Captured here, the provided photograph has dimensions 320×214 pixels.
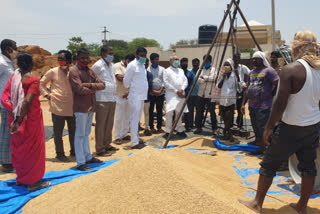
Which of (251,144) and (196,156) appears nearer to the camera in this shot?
(196,156)

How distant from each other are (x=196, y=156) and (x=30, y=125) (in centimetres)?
274

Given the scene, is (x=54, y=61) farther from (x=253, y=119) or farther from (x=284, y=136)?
(x=284, y=136)

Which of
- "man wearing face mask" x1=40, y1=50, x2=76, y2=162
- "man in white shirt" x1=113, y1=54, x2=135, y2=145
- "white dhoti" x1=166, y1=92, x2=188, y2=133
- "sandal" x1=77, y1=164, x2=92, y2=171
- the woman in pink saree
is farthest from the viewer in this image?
"white dhoti" x1=166, y1=92, x2=188, y2=133

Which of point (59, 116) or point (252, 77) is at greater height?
point (252, 77)

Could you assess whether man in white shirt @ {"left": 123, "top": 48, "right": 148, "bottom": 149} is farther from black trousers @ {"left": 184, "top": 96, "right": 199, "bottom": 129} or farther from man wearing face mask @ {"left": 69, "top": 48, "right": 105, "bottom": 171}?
black trousers @ {"left": 184, "top": 96, "right": 199, "bottom": 129}

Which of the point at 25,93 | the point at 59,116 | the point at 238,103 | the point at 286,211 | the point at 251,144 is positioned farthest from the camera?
the point at 238,103

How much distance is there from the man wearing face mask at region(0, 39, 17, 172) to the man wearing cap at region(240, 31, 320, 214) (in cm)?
350

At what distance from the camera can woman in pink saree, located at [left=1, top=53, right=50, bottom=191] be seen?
10.7 ft

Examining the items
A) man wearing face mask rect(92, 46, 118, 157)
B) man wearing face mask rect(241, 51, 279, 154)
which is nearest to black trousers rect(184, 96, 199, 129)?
man wearing face mask rect(241, 51, 279, 154)

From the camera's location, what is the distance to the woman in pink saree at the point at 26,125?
3262mm

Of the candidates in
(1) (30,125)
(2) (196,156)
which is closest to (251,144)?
(2) (196,156)

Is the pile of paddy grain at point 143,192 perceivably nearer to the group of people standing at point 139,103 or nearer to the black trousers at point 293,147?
the group of people standing at point 139,103

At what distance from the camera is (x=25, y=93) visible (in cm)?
329

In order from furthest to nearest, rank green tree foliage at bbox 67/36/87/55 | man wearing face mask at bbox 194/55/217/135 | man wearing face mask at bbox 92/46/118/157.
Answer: green tree foliage at bbox 67/36/87/55, man wearing face mask at bbox 194/55/217/135, man wearing face mask at bbox 92/46/118/157
